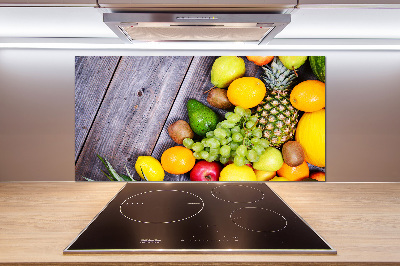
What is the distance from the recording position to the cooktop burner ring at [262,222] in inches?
31.8

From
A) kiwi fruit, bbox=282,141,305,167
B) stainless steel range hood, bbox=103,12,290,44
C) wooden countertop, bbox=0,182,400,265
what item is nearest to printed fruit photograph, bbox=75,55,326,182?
kiwi fruit, bbox=282,141,305,167

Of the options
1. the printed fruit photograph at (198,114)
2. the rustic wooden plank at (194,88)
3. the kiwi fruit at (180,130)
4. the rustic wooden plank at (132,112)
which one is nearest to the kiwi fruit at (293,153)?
the printed fruit photograph at (198,114)

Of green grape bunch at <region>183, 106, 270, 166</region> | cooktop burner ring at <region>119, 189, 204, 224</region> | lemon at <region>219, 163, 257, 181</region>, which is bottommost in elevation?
cooktop burner ring at <region>119, 189, 204, 224</region>

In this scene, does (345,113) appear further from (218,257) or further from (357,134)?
(218,257)

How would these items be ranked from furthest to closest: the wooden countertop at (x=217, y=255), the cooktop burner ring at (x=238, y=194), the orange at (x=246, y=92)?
the orange at (x=246, y=92), the cooktop burner ring at (x=238, y=194), the wooden countertop at (x=217, y=255)

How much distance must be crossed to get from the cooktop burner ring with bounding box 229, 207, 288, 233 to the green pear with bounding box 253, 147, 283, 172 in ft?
1.22

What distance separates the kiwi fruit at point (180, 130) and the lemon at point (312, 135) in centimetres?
50

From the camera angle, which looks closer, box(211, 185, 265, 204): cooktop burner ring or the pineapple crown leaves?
box(211, 185, 265, 204): cooktop burner ring

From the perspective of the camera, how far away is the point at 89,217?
89 cm

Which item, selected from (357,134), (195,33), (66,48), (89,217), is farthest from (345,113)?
(66,48)

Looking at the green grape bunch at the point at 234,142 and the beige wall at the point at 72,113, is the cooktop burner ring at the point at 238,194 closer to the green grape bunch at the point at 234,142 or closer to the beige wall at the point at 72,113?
the green grape bunch at the point at 234,142

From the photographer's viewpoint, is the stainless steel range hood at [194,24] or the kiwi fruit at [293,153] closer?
the stainless steel range hood at [194,24]

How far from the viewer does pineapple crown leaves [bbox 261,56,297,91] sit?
1288 millimetres

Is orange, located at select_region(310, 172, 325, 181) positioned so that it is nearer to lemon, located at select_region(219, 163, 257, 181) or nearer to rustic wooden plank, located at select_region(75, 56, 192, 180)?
lemon, located at select_region(219, 163, 257, 181)
